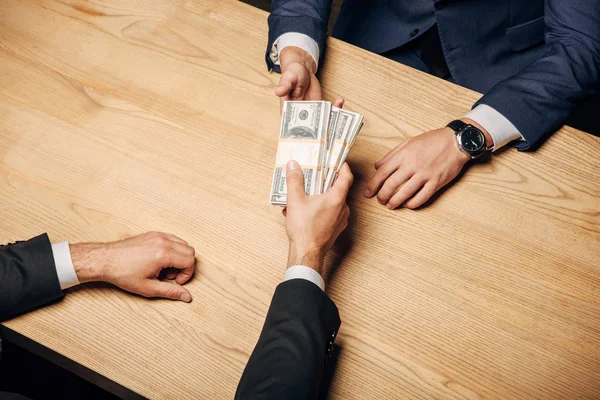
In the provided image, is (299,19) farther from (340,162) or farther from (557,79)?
(557,79)

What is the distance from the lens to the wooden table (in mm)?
980

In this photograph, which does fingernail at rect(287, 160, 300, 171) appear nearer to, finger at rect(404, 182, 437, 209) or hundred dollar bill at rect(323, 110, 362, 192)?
hundred dollar bill at rect(323, 110, 362, 192)

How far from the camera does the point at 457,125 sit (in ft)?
3.97

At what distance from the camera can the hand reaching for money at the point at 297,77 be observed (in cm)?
120

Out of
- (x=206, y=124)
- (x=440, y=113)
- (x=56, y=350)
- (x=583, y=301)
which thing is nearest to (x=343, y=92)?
(x=440, y=113)

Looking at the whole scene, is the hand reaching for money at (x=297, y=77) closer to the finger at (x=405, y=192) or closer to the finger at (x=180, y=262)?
the finger at (x=405, y=192)

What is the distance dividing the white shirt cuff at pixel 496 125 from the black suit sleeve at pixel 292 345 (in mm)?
644

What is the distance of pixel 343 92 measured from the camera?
1.30 m

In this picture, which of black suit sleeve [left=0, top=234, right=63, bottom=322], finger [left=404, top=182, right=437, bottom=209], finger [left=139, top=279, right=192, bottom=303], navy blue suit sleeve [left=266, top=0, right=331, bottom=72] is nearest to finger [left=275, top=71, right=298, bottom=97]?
navy blue suit sleeve [left=266, top=0, right=331, bottom=72]

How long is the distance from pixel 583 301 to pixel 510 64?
2.91 ft

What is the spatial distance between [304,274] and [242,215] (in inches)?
9.6

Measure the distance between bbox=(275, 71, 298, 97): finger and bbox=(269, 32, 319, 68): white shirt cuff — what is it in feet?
0.39

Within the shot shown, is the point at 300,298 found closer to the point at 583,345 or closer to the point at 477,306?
the point at 477,306

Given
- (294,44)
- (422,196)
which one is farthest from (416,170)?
(294,44)
